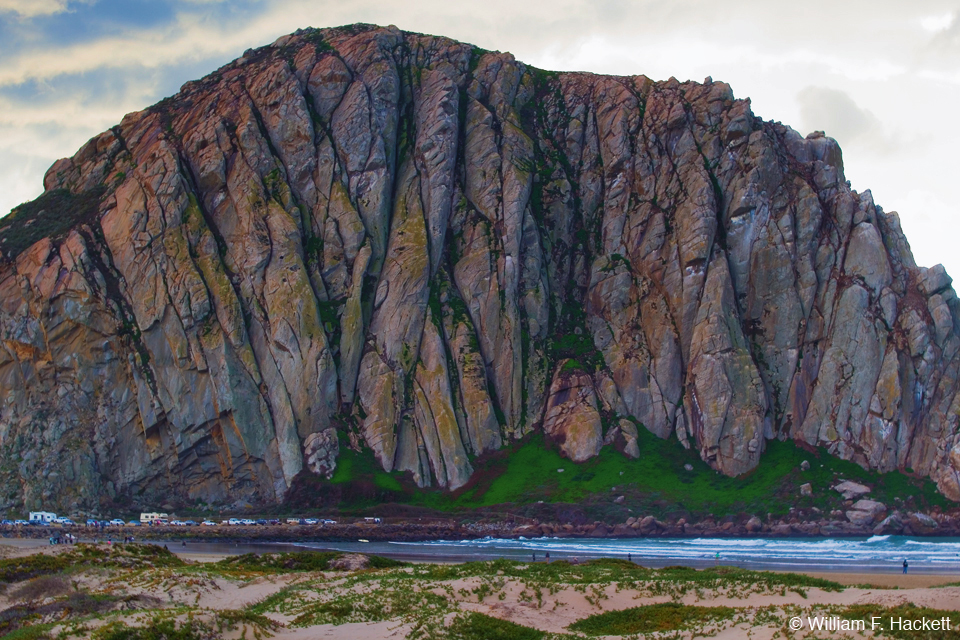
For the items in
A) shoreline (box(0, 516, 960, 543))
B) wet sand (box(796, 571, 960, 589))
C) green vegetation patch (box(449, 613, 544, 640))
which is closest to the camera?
green vegetation patch (box(449, 613, 544, 640))

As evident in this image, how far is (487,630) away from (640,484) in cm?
7584

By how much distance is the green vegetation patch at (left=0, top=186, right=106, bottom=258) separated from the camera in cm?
10950

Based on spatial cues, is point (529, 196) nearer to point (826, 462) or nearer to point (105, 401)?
point (826, 462)

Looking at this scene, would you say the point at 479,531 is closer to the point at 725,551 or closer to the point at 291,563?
the point at 725,551

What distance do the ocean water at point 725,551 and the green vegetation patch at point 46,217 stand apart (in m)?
60.3

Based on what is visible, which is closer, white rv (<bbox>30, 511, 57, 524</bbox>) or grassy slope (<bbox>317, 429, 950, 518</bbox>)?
white rv (<bbox>30, 511, 57, 524</bbox>)

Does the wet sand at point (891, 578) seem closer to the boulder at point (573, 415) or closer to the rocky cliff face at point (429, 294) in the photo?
the rocky cliff face at point (429, 294)

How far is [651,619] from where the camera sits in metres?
31.2

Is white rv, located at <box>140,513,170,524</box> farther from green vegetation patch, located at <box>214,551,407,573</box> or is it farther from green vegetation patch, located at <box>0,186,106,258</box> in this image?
green vegetation patch, located at <box>214,551,407,573</box>

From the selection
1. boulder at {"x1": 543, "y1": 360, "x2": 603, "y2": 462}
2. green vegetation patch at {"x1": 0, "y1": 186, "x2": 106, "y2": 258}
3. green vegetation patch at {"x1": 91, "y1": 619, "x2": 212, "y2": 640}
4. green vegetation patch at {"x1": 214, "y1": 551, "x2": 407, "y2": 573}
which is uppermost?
green vegetation patch at {"x1": 0, "y1": 186, "x2": 106, "y2": 258}

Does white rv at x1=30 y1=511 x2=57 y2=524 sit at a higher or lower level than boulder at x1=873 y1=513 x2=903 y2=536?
higher

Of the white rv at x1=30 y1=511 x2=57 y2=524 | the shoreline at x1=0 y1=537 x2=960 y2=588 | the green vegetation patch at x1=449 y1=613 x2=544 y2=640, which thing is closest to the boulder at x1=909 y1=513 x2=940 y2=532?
the shoreline at x1=0 y1=537 x2=960 y2=588

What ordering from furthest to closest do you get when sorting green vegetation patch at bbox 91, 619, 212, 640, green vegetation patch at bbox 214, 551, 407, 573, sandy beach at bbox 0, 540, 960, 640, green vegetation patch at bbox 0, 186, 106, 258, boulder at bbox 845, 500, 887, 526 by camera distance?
green vegetation patch at bbox 0, 186, 106, 258 → boulder at bbox 845, 500, 887, 526 → green vegetation patch at bbox 214, 551, 407, 573 → sandy beach at bbox 0, 540, 960, 640 → green vegetation patch at bbox 91, 619, 212, 640

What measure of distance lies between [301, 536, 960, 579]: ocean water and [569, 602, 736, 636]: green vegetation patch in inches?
1224
